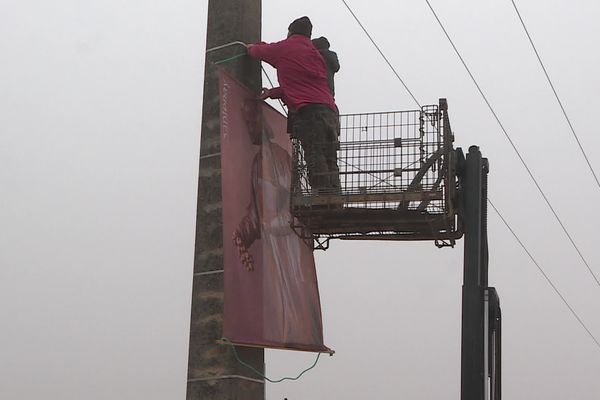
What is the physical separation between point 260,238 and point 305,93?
132cm

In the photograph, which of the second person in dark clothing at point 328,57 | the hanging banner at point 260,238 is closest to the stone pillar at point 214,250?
the hanging banner at point 260,238

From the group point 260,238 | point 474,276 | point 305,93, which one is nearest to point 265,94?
point 305,93

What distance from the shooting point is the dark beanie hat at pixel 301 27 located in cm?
1191

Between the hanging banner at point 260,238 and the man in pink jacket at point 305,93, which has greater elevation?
the man in pink jacket at point 305,93

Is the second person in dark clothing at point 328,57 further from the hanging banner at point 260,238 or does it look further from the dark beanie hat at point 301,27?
the hanging banner at point 260,238

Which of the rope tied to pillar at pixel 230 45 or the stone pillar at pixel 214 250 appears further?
the rope tied to pillar at pixel 230 45

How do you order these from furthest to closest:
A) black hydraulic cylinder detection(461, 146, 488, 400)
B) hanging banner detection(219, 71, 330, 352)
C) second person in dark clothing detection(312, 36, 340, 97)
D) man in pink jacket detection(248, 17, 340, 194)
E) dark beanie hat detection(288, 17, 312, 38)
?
second person in dark clothing detection(312, 36, 340, 97) < dark beanie hat detection(288, 17, 312, 38) < man in pink jacket detection(248, 17, 340, 194) < hanging banner detection(219, 71, 330, 352) < black hydraulic cylinder detection(461, 146, 488, 400)

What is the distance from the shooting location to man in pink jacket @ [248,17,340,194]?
11.6 meters

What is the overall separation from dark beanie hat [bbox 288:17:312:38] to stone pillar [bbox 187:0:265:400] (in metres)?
0.33

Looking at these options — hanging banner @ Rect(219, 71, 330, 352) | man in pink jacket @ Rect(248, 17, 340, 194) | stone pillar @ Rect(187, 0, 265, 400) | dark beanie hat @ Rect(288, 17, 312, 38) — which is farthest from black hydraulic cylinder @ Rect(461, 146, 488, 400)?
dark beanie hat @ Rect(288, 17, 312, 38)

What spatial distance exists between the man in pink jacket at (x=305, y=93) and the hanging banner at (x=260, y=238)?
0.84ft

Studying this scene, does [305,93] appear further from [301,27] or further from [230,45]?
[230,45]

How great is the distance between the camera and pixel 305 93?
11719mm

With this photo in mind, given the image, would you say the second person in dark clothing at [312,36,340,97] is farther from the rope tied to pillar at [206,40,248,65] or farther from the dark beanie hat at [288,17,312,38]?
the rope tied to pillar at [206,40,248,65]
